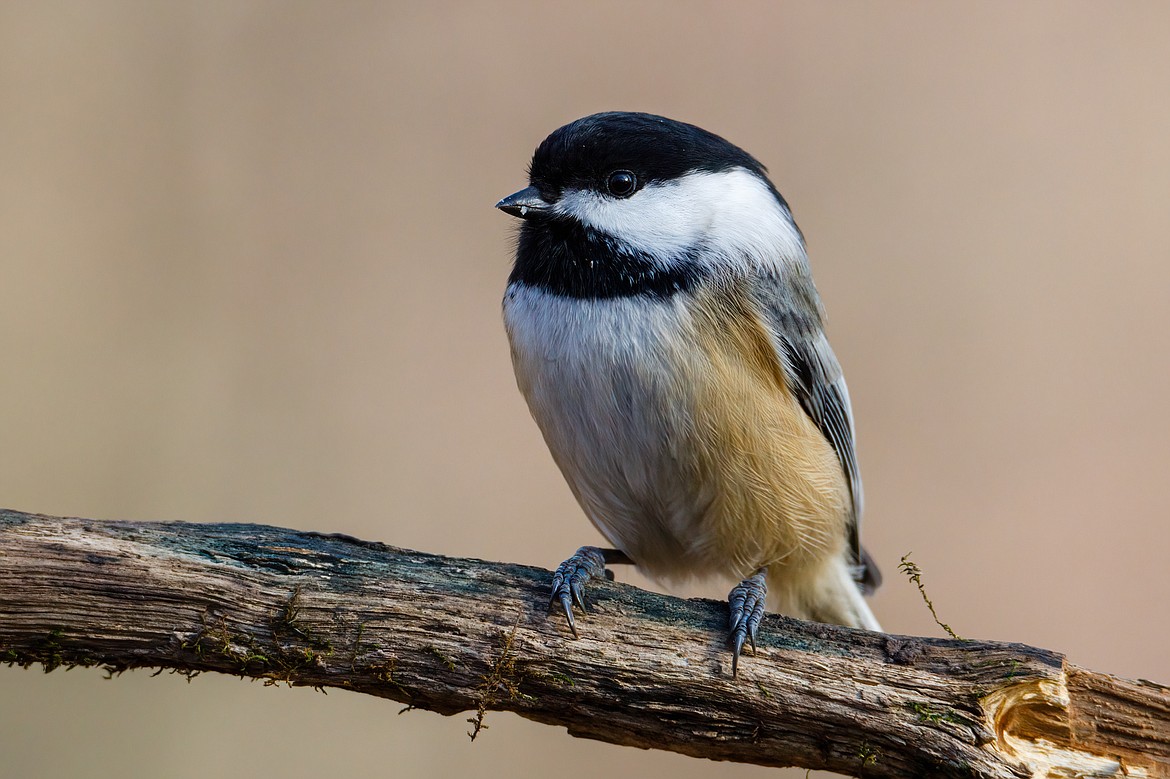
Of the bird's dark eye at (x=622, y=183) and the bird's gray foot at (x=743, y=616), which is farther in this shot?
the bird's dark eye at (x=622, y=183)

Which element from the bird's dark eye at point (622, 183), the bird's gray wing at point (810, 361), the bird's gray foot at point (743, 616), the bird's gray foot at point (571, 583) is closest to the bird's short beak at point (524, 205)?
the bird's dark eye at point (622, 183)

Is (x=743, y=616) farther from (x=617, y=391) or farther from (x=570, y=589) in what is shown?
(x=617, y=391)

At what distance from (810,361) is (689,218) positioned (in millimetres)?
435

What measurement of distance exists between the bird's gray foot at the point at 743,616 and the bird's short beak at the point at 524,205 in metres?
0.83

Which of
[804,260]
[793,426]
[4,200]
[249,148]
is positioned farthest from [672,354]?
[4,200]

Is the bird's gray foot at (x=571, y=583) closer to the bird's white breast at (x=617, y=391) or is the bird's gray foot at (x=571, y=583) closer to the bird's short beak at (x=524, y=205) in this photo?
the bird's white breast at (x=617, y=391)

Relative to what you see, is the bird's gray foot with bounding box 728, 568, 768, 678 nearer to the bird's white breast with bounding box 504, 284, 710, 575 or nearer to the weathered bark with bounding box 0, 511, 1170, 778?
the weathered bark with bounding box 0, 511, 1170, 778

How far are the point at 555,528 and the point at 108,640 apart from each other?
1.96 meters

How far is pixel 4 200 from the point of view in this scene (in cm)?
336

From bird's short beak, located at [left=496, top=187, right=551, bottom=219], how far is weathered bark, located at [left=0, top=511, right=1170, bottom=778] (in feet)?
2.35

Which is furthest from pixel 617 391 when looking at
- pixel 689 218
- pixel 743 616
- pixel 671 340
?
pixel 743 616

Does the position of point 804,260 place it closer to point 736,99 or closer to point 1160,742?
point 1160,742

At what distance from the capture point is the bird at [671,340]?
1.82 m

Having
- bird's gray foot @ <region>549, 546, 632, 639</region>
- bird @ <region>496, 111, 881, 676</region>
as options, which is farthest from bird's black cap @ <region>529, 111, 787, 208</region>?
bird's gray foot @ <region>549, 546, 632, 639</region>
